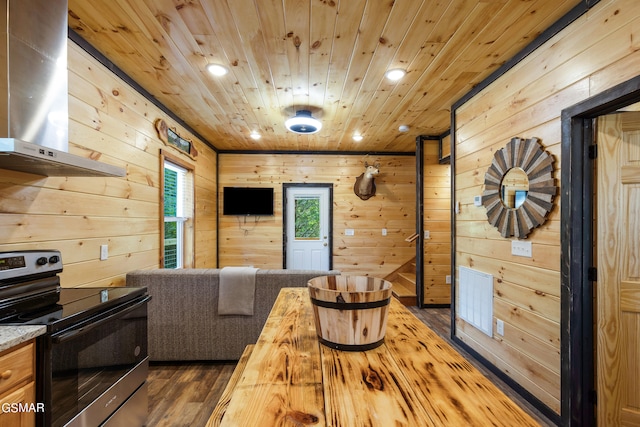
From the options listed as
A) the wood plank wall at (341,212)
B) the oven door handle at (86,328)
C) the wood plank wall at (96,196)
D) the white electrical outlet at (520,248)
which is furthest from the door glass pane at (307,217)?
the oven door handle at (86,328)

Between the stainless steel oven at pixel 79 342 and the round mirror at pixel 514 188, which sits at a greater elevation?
the round mirror at pixel 514 188

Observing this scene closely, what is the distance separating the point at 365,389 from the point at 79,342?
53.2 inches

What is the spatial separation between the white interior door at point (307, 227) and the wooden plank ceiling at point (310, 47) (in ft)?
7.12

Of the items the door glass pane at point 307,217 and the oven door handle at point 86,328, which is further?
the door glass pane at point 307,217

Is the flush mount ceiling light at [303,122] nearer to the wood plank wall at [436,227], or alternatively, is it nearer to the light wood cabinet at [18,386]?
the wood plank wall at [436,227]

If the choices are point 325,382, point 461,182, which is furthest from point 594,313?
point 325,382

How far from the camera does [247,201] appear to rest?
206 inches

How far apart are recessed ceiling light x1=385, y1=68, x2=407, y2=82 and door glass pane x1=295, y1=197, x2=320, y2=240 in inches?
122

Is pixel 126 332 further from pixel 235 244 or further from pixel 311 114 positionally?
pixel 235 244

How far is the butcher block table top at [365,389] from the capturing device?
1.86 ft

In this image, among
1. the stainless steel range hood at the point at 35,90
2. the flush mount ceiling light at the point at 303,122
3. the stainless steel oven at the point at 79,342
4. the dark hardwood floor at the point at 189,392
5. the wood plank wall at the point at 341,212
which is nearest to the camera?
the stainless steel oven at the point at 79,342

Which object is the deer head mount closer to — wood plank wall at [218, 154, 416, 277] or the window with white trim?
wood plank wall at [218, 154, 416, 277]

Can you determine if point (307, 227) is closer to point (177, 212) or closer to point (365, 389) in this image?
point (177, 212)

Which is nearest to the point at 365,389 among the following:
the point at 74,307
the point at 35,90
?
the point at 74,307
